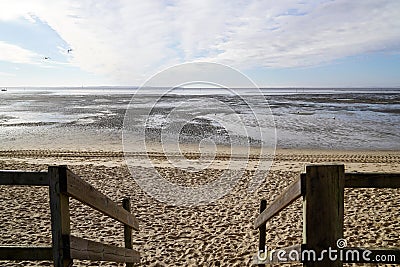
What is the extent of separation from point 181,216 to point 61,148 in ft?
44.0

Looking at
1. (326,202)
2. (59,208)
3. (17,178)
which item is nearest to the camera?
(326,202)

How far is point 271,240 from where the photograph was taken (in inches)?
237

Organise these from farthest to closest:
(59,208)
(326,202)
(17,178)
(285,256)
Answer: (285,256) → (17,178) → (59,208) → (326,202)

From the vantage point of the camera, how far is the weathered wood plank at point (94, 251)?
6.96ft

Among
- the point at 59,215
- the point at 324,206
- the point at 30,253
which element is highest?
the point at 324,206

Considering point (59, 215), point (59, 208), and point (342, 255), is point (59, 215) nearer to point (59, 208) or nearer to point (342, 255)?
point (59, 208)

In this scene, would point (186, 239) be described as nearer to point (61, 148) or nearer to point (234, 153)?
point (234, 153)

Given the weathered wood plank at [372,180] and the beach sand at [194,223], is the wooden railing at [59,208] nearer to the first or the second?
the weathered wood plank at [372,180]

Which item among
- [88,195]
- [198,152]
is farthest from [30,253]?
[198,152]

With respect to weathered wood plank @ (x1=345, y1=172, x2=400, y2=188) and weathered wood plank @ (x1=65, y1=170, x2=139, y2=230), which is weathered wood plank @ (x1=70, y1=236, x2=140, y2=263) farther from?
weathered wood plank @ (x1=345, y1=172, x2=400, y2=188)

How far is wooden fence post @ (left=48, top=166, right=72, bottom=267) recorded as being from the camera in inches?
77.4

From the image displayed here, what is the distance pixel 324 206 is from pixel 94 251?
1728mm

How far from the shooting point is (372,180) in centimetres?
188

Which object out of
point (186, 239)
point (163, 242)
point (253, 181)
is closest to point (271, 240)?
point (186, 239)
